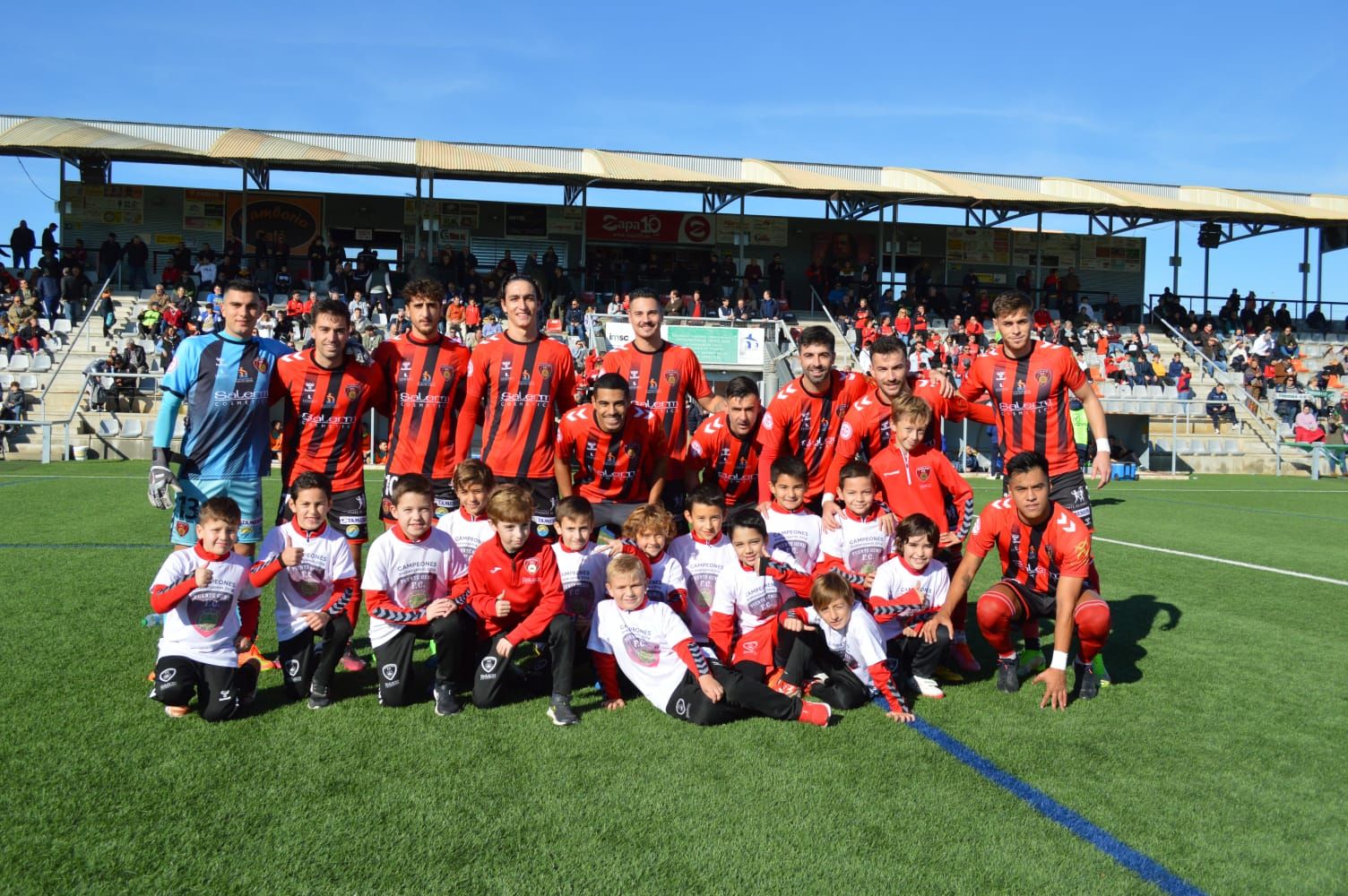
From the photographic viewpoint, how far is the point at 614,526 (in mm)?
5621

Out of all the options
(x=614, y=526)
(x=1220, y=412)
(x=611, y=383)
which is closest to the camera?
Answer: (x=611, y=383)

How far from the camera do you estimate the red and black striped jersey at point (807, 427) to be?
561 centimetres

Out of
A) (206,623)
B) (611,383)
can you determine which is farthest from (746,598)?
(206,623)

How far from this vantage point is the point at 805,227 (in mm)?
Result: 31766

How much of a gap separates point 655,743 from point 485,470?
78.2 inches

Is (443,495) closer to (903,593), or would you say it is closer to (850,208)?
(903,593)

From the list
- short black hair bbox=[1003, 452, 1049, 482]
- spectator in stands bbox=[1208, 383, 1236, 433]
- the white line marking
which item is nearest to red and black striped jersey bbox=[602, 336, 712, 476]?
short black hair bbox=[1003, 452, 1049, 482]

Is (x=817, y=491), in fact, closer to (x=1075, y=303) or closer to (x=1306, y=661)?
(x=1306, y=661)

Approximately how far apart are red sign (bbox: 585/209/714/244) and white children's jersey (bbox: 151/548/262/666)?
89.4ft

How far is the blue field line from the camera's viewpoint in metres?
2.87

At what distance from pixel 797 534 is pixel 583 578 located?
1229mm

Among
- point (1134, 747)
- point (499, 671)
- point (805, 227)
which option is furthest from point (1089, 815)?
point (805, 227)

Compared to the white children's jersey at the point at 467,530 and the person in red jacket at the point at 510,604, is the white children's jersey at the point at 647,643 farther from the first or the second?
the white children's jersey at the point at 467,530

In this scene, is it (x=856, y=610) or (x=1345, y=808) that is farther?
(x=856, y=610)
